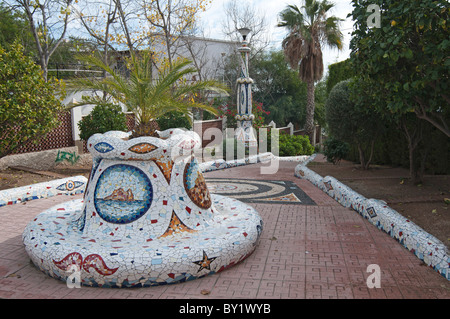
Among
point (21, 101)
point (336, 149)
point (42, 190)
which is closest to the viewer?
point (42, 190)

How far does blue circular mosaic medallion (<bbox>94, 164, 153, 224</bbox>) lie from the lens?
4742 millimetres

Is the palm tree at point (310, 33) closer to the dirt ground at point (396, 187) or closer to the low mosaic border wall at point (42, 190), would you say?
the dirt ground at point (396, 187)

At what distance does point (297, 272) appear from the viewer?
177 inches

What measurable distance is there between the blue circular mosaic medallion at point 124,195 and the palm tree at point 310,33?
18.8m

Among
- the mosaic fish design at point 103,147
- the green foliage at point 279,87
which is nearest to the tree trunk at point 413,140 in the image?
the mosaic fish design at point 103,147

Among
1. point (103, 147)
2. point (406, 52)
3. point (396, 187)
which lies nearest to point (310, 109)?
point (396, 187)

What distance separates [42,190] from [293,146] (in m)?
12.2

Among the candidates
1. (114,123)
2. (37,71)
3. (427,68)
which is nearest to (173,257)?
(427,68)

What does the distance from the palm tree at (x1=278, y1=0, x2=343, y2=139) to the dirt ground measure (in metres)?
10.8

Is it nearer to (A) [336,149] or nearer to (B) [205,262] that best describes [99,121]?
(A) [336,149]

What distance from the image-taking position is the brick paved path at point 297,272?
3947 mm

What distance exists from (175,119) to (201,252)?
38.0 ft

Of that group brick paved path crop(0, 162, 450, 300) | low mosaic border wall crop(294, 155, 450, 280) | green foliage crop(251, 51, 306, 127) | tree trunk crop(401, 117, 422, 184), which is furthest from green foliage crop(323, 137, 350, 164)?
green foliage crop(251, 51, 306, 127)

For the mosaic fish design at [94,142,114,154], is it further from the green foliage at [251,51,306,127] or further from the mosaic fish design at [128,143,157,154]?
the green foliage at [251,51,306,127]
